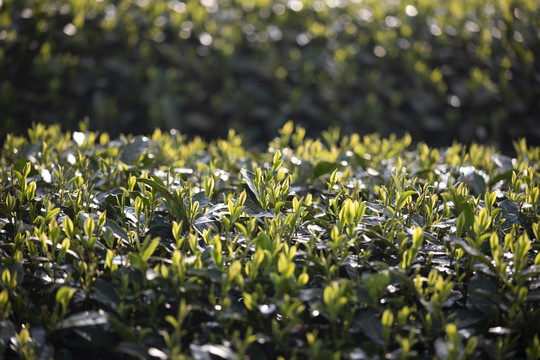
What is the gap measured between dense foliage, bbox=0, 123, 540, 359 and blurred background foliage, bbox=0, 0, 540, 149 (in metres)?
2.90

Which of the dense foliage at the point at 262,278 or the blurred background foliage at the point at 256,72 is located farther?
the blurred background foliage at the point at 256,72

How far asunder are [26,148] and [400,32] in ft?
14.4

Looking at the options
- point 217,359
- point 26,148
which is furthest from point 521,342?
point 26,148

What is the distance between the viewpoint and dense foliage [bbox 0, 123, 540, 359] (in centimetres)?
161

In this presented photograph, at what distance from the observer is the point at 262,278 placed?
1.75 metres

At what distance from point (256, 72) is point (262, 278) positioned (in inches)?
155

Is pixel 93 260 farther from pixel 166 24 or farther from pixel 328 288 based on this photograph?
pixel 166 24

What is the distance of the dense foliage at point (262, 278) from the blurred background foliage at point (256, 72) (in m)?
2.90

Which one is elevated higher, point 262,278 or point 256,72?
point 262,278

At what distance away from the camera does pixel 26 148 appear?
2.85 metres

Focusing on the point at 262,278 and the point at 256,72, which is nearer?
the point at 262,278

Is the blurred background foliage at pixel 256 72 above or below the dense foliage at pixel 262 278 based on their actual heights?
below

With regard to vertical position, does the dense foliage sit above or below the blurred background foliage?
above

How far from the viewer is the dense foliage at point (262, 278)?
5.30ft
